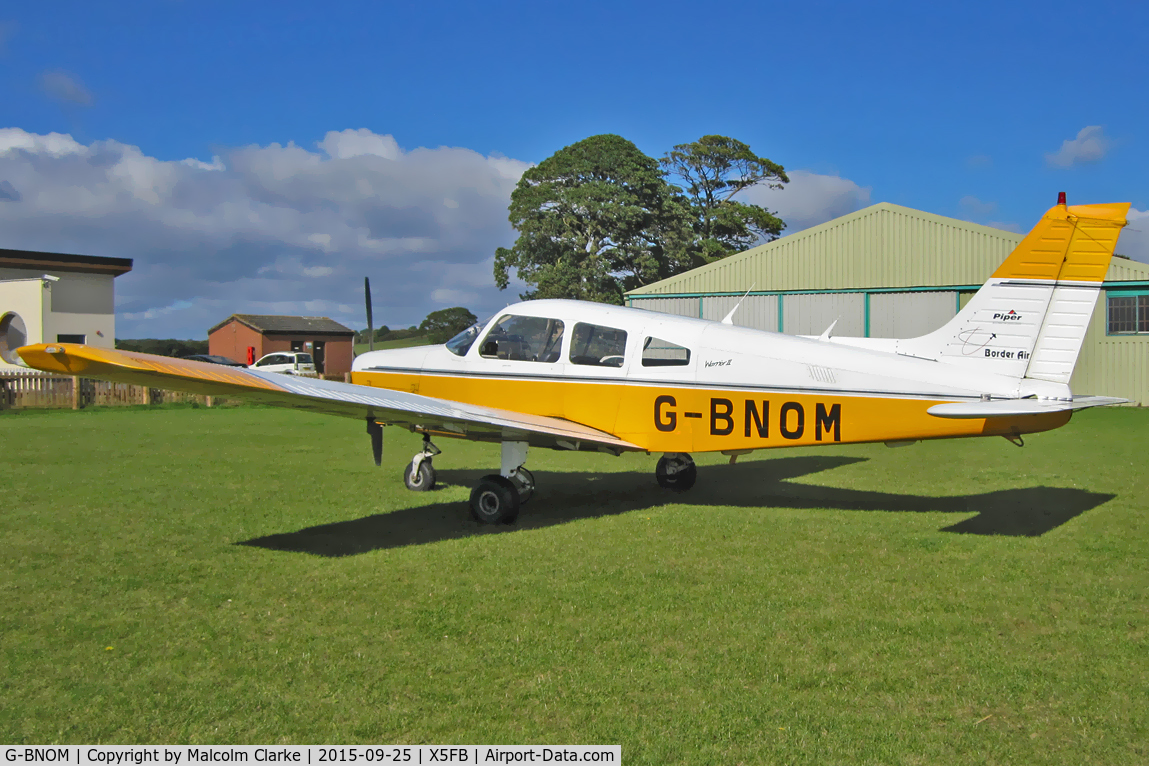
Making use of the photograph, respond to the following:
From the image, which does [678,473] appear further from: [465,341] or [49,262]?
[49,262]

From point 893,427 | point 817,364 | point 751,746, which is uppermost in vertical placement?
point 817,364

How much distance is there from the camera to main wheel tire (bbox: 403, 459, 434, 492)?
10234 millimetres

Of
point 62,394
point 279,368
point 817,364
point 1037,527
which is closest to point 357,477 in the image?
point 817,364

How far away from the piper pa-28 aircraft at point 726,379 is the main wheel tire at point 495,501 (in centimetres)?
2

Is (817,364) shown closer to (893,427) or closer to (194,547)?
(893,427)

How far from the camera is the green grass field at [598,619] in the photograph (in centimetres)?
367

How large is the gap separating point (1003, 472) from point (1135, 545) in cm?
485

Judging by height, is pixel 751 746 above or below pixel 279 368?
below

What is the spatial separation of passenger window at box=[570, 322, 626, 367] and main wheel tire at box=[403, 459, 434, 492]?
2.58m

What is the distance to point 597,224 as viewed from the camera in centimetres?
4788

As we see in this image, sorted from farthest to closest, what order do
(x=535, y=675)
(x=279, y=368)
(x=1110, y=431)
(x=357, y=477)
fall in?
(x=279, y=368)
(x=1110, y=431)
(x=357, y=477)
(x=535, y=675)

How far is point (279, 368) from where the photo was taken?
40531 millimetres

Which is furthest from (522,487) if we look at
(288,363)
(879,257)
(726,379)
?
(288,363)

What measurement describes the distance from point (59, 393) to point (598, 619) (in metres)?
27.7
